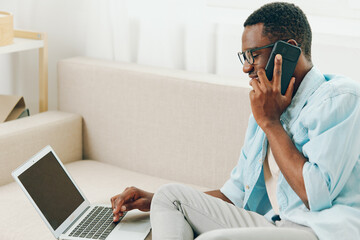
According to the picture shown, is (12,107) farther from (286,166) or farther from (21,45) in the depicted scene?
(286,166)

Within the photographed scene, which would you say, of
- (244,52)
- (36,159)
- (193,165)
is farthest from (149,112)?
(244,52)

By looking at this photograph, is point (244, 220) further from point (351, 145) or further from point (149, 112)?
point (149, 112)

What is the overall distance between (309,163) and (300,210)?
0.41ft

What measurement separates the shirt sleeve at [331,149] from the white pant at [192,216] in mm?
97

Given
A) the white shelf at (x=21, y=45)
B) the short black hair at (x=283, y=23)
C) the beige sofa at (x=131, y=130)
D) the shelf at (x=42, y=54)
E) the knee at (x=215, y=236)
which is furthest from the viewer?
the shelf at (x=42, y=54)

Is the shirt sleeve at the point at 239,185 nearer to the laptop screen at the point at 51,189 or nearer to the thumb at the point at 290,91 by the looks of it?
the thumb at the point at 290,91

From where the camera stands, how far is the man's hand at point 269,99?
1.32 metres

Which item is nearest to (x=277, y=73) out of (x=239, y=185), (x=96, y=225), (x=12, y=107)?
(x=239, y=185)

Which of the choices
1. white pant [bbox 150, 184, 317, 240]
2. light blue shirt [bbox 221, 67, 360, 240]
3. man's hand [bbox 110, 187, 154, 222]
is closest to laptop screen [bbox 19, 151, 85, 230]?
man's hand [bbox 110, 187, 154, 222]

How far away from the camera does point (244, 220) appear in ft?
4.56

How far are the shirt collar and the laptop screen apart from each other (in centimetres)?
64

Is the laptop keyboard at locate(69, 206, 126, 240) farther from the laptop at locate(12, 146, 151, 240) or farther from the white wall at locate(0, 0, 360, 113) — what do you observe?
the white wall at locate(0, 0, 360, 113)

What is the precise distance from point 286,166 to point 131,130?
0.97 meters

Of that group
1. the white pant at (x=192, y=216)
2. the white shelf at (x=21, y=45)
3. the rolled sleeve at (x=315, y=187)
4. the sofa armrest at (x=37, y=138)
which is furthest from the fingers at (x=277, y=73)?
the white shelf at (x=21, y=45)
